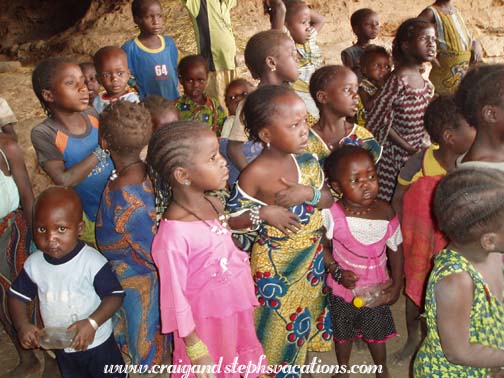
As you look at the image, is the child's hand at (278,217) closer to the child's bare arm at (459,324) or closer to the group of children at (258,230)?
the group of children at (258,230)

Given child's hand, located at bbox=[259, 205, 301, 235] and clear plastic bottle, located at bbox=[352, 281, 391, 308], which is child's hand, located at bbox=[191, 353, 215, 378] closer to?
child's hand, located at bbox=[259, 205, 301, 235]

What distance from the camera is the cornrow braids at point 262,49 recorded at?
8.43ft

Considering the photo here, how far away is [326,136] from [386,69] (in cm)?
160

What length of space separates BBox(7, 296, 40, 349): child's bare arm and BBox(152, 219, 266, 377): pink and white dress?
0.56 metres

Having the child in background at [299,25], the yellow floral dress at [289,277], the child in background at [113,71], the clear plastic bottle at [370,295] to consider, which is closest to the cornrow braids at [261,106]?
the yellow floral dress at [289,277]

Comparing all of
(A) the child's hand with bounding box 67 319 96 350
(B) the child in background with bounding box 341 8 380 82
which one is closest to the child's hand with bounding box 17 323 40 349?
(A) the child's hand with bounding box 67 319 96 350

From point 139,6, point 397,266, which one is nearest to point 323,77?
point 397,266

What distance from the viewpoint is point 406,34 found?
10.4 ft

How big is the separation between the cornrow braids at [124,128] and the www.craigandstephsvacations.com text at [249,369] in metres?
0.88

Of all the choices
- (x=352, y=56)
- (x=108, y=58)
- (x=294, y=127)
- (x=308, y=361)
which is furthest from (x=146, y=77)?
(x=308, y=361)

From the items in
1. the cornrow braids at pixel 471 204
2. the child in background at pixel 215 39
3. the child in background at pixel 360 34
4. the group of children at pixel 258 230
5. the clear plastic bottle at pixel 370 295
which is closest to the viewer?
the cornrow braids at pixel 471 204

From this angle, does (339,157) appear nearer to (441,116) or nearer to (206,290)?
(441,116)

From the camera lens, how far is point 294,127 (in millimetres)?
2008

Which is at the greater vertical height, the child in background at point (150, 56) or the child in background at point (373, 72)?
the child in background at point (150, 56)
